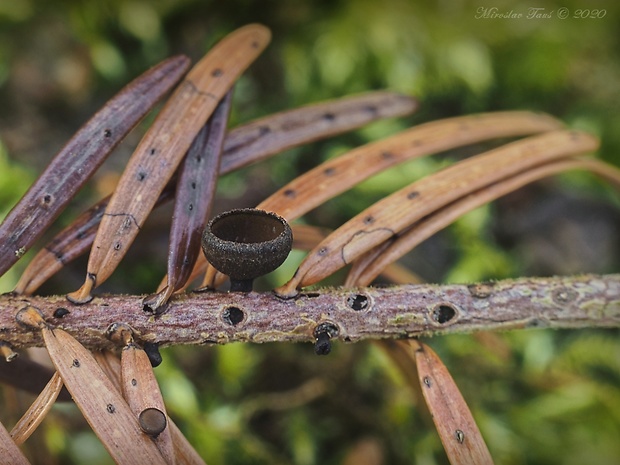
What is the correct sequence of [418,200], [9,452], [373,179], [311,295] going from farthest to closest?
[373,179], [418,200], [311,295], [9,452]

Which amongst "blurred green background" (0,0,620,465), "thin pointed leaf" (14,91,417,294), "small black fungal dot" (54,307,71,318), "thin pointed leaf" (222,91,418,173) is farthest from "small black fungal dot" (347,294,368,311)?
"blurred green background" (0,0,620,465)

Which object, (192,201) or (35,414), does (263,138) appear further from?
(35,414)

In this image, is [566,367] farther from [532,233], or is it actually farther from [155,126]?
[155,126]

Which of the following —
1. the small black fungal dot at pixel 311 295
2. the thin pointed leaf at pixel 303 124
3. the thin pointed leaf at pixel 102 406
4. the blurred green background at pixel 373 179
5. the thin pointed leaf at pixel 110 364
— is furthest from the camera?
the blurred green background at pixel 373 179

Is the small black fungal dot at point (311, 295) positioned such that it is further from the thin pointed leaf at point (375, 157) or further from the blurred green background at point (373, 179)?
the blurred green background at point (373, 179)

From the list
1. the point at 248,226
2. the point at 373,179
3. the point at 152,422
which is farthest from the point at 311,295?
the point at 373,179

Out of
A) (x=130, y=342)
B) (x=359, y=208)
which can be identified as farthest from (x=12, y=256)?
(x=359, y=208)

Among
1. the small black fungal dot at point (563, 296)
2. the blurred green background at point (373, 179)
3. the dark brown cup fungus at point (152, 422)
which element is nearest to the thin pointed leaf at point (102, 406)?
the dark brown cup fungus at point (152, 422)
